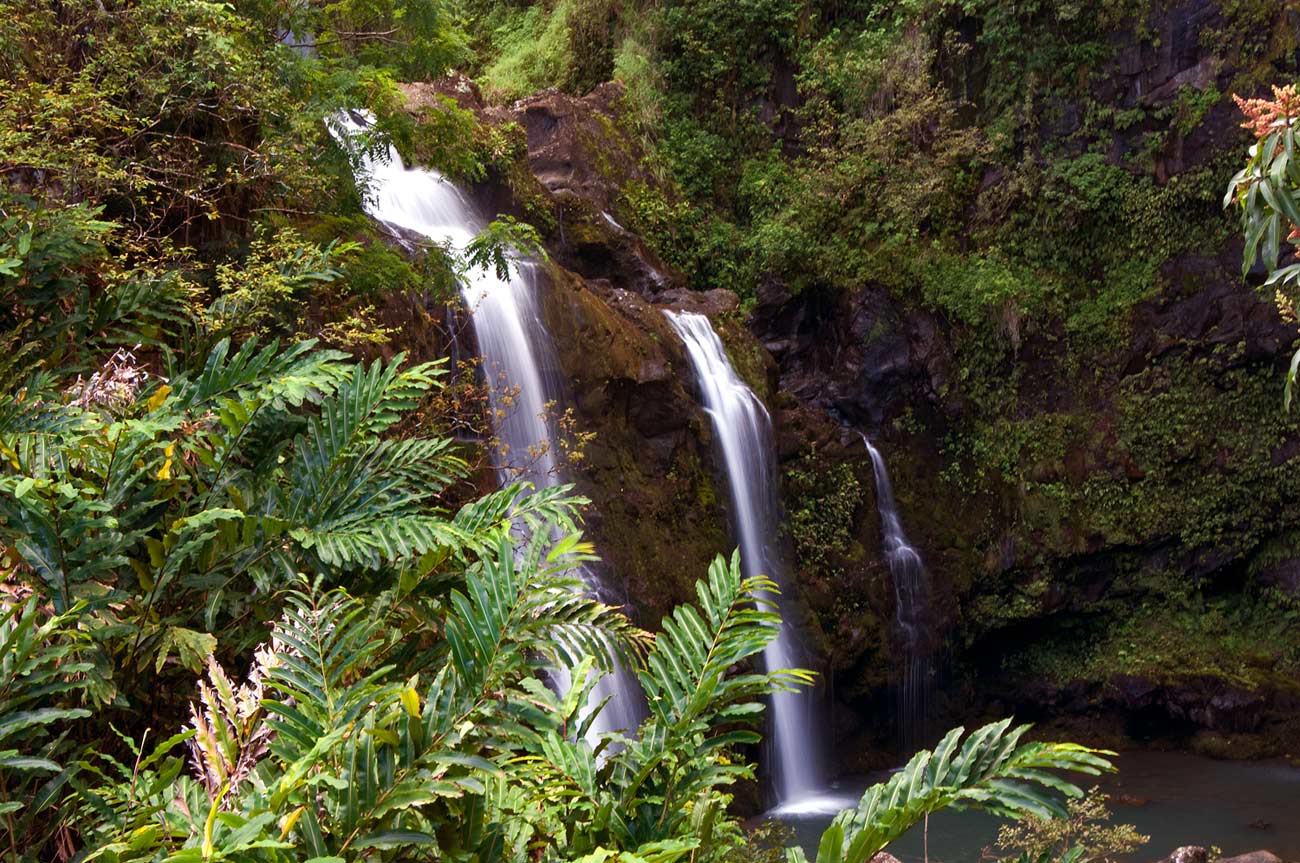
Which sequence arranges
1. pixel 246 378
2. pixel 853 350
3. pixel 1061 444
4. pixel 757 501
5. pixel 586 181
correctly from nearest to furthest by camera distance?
1. pixel 246 378
2. pixel 757 501
3. pixel 586 181
4. pixel 1061 444
5. pixel 853 350

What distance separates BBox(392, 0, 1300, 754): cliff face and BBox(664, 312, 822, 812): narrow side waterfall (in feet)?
1.15

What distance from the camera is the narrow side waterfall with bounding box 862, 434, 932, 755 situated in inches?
468

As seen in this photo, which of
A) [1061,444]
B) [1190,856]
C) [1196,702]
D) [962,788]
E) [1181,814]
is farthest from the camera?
[1061,444]

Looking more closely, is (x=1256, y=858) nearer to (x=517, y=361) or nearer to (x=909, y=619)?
(x=909, y=619)

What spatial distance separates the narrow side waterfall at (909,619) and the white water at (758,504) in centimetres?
165

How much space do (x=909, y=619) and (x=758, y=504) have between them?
109 inches

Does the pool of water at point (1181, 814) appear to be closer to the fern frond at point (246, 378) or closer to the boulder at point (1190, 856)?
the boulder at point (1190, 856)

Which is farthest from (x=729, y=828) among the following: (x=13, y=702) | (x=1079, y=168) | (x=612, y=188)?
(x=1079, y=168)

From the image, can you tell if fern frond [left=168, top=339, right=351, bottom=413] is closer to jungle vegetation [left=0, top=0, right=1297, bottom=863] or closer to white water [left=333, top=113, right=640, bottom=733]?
jungle vegetation [left=0, top=0, right=1297, bottom=863]

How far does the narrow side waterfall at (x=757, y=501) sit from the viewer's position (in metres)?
10.3

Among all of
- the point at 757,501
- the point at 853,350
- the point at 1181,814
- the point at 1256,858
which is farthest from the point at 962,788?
the point at 853,350

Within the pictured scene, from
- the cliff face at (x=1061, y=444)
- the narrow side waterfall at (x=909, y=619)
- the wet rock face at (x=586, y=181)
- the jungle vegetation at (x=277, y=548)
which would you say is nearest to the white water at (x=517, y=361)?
the jungle vegetation at (x=277, y=548)

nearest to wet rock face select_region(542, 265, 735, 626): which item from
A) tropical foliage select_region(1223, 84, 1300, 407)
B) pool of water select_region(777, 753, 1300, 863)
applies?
pool of water select_region(777, 753, 1300, 863)

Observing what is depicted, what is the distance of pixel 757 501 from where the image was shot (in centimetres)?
1066
